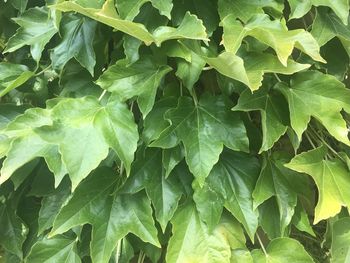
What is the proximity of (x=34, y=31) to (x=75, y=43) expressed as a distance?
85mm

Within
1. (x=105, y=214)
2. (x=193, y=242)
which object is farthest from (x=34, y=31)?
(x=193, y=242)

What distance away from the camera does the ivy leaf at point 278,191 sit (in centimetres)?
69

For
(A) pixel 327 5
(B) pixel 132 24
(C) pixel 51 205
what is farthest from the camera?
(C) pixel 51 205

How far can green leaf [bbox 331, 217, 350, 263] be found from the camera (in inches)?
28.3

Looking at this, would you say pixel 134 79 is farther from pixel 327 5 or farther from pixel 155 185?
pixel 327 5

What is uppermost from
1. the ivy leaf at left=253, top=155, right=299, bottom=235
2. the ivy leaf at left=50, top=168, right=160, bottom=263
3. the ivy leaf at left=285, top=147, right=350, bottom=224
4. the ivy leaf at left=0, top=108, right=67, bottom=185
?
the ivy leaf at left=285, top=147, right=350, bottom=224

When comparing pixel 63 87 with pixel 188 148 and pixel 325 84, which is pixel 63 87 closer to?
pixel 188 148

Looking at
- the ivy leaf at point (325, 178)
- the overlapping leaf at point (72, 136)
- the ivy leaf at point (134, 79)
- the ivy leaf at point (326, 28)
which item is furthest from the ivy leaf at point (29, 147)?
the ivy leaf at point (326, 28)

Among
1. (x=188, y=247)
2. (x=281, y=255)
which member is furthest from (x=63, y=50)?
(x=281, y=255)

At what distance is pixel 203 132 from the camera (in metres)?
0.65

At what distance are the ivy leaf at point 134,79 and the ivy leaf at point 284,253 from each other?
314mm

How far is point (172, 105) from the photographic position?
0.69m

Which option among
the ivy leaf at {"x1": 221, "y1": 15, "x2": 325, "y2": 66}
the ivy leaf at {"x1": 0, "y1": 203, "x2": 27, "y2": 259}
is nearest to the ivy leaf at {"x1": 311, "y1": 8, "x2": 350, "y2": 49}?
the ivy leaf at {"x1": 221, "y1": 15, "x2": 325, "y2": 66}

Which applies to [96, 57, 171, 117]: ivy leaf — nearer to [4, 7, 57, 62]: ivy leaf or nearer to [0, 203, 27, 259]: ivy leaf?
[4, 7, 57, 62]: ivy leaf
